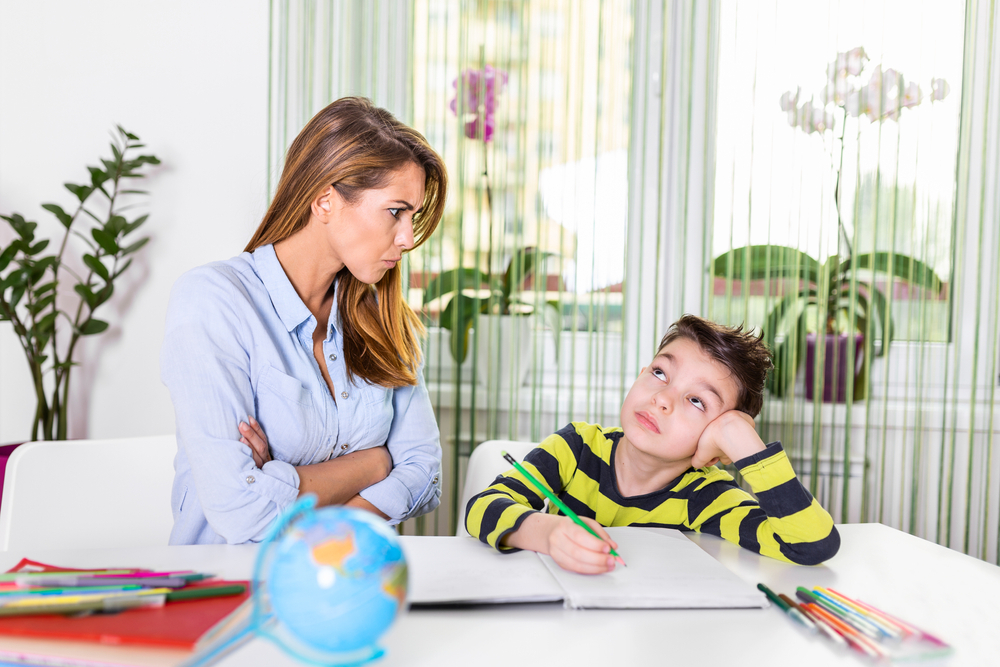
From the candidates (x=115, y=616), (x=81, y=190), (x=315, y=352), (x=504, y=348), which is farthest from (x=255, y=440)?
(x=81, y=190)

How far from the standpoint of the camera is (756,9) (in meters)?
1.76

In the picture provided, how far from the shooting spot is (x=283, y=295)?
3.82 feet

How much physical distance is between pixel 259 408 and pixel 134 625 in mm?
584

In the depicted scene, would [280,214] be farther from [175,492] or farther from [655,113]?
[655,113]

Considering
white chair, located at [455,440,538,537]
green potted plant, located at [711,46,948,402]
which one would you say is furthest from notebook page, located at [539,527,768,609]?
green potted plant, located at [711,46,948,402]

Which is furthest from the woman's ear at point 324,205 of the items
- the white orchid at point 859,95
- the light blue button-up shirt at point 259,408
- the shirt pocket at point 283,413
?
the white orchid at point 859,95

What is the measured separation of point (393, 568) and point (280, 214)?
920 millimetres

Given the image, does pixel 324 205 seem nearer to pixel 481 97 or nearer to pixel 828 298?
pixel 481 97

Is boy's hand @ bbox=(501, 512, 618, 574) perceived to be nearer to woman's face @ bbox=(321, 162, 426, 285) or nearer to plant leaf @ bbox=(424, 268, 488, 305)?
woman's face @ bbox=(321, 162, 426, 285)

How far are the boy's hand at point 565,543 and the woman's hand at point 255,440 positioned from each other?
44 centimetres

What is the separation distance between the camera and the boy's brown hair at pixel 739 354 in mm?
1126

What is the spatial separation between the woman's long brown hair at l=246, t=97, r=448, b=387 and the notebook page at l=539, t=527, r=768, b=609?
61cm

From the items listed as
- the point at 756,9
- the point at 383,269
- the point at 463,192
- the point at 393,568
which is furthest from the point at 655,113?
the point at 393,568

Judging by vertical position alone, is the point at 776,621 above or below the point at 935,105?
below
